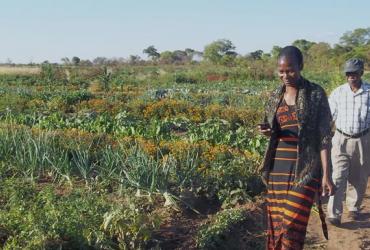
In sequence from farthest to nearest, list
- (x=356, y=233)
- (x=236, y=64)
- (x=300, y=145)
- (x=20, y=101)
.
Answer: (x=236, y=64) < (x=20, y=101) < (x=356, y=233) < (x=300, y=145)

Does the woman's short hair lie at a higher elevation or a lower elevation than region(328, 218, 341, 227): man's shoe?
higher

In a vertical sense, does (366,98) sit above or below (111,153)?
above

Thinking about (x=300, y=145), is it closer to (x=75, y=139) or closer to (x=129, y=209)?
(x=129, y=209)

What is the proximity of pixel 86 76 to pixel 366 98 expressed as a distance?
29355 mm

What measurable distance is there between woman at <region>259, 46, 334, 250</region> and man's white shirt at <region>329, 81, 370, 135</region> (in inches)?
69.3

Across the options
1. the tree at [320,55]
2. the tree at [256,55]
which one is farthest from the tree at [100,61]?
the tree at [320,55]

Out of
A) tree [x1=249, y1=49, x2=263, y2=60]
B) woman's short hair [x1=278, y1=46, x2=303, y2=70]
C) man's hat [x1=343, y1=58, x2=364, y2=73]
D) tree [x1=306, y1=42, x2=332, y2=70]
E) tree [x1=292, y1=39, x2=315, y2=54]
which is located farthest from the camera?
tree [x1=292, y1=39, x2=315, y2=54]

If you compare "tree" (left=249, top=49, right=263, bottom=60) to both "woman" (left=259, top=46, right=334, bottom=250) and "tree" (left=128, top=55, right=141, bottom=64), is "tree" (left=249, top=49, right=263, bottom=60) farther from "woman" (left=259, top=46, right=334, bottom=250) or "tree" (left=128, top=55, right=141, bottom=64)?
"woman" (left=259, top=46, right=334, bottom=250)

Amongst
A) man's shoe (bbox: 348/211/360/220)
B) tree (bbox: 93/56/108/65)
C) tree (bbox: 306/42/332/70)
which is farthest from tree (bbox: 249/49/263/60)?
man's shoe (bbox: 348/211/360/220)

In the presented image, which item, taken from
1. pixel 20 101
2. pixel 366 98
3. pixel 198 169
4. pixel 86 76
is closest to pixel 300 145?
pixel 366 98

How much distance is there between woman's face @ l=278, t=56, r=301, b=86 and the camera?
3688mm

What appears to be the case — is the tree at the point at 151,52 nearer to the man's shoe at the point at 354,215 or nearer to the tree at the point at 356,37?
the tree at the point at 356,37

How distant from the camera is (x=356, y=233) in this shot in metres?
5.30

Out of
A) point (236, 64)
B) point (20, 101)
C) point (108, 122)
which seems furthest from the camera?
point (236, 64)
